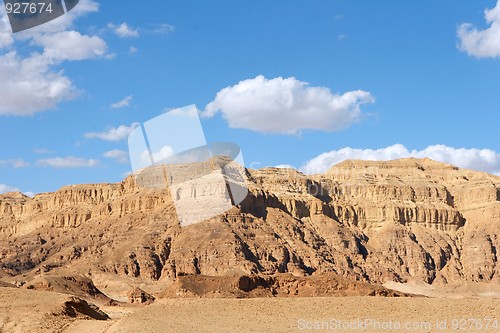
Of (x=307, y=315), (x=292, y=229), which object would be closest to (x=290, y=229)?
(x=292, y=229)

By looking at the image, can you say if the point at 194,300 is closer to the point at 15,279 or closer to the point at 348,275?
the point at 15,279

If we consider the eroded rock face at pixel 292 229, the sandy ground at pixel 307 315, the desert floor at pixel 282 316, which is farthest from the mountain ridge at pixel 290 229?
the sandy ground at pixel 307 315

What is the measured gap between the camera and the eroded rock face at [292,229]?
115 meters

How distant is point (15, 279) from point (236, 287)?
61.1 meters

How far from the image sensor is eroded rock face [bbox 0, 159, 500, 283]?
115 meters

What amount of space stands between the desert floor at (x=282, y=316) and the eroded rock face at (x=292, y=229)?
6364cm

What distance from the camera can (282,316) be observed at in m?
37.0

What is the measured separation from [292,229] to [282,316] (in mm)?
93601

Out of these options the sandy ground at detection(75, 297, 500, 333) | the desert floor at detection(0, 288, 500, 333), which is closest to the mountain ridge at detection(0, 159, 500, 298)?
the desert floor at detection(0, 288, 500, 333)

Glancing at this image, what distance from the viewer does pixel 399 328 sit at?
33.9m

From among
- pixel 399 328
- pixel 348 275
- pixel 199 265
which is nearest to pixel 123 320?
pixel 399 328

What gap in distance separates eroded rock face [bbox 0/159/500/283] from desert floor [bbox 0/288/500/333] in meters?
63.6

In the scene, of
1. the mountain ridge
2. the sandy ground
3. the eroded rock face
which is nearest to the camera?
the sandy ground

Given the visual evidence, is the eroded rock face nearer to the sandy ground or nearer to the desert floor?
the desert floor
